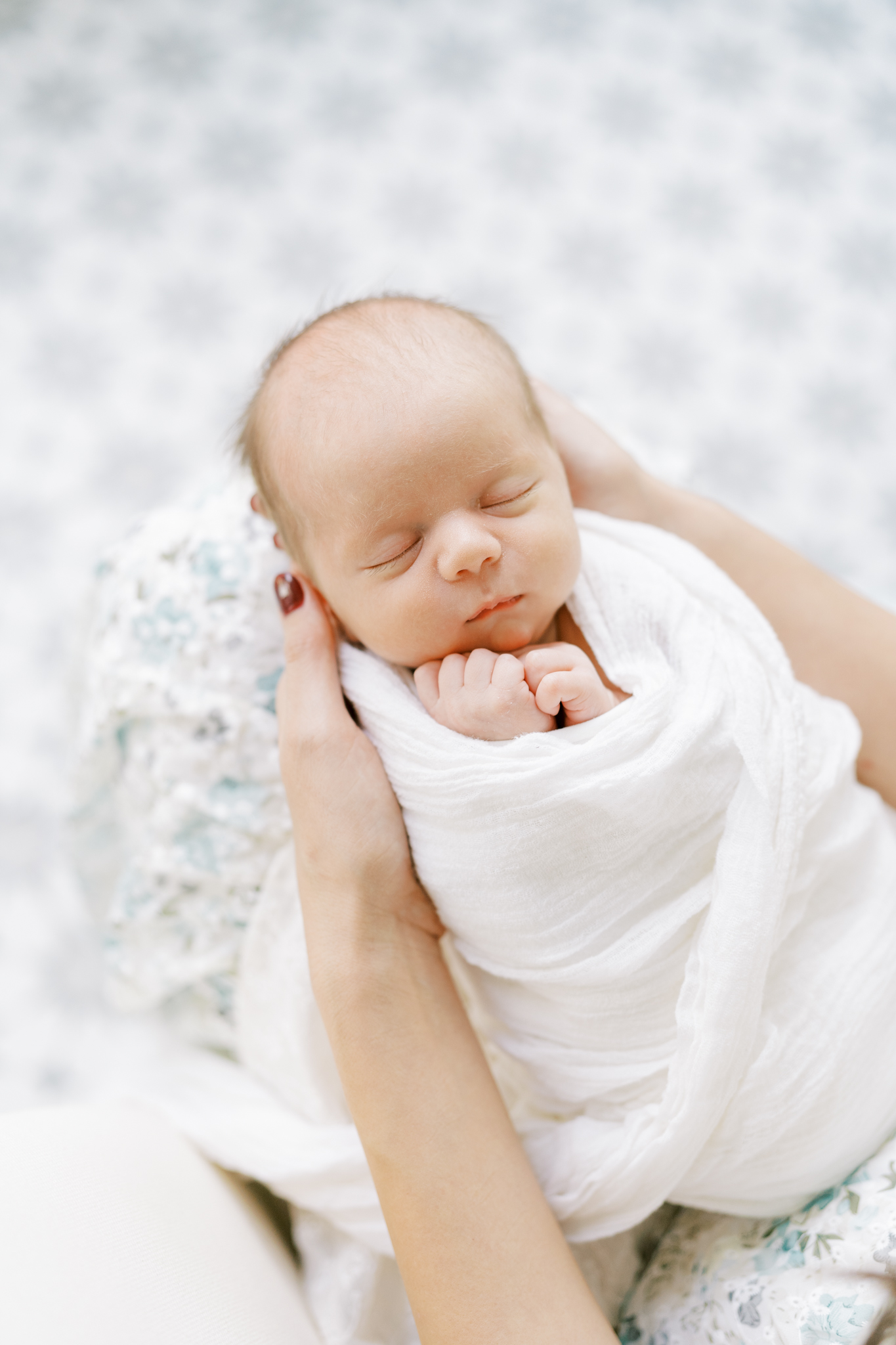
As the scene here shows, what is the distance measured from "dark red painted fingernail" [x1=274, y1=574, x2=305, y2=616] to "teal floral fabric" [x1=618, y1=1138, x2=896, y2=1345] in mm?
800

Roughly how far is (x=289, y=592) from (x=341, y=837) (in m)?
0.30

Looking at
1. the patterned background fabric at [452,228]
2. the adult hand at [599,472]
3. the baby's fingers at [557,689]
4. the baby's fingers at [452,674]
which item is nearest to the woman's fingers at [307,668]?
the baby's fingers at [452,674]

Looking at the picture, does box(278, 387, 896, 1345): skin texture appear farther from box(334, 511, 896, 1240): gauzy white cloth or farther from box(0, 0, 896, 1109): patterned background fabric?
box(0, 0, 896, 1109): patterned background fabric

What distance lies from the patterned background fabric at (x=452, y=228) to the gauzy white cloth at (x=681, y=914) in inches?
33.9

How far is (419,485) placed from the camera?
36.6 inches

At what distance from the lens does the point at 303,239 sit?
1.81m

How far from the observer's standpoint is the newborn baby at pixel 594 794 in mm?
866

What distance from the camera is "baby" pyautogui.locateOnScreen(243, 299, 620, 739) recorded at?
36.2 inches

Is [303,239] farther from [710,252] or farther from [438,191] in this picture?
[710,252]

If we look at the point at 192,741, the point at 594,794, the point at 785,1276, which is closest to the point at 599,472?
the point at 594,794

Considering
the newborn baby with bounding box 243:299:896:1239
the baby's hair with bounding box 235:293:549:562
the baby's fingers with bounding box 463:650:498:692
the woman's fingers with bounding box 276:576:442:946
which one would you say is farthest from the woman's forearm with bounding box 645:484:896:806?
the woman's fingers with bounding box 276:576:442:946

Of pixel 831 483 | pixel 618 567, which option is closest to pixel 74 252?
pixel 618 567

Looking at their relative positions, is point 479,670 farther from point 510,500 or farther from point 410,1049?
point 410,1049

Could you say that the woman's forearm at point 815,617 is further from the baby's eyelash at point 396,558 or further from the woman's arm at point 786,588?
the baby's eyelash at point 396,558
